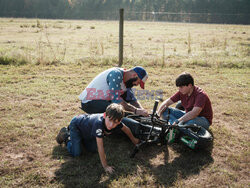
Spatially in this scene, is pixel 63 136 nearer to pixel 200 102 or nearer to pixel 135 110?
pixel 135 110

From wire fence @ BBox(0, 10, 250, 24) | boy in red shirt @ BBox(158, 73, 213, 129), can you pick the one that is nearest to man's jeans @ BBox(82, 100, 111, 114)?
boy in red shirt @ BBox(158, 73, 213, 129)

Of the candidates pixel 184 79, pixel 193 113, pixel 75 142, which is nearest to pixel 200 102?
pixel 193 113

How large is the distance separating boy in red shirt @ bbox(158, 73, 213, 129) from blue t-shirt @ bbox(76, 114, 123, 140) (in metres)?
1.27

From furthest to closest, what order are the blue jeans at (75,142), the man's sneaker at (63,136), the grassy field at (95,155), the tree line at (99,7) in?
the tree line at (99,7)
the man's sneaker at (63,136)
the blue jeans at (75,142)
the grassy field at (95,155)

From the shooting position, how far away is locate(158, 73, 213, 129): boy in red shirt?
3.90 meters

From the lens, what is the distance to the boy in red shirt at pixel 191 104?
154 inches

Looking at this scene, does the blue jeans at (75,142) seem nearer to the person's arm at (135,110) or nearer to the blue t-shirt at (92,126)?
the blue t-shirt at (92,126)

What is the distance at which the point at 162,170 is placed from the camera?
134 inches

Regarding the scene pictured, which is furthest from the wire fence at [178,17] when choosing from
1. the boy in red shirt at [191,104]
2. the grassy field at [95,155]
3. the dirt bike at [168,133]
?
the dirt bike at [168,133]

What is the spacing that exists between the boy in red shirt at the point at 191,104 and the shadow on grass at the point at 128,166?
1.77 feet

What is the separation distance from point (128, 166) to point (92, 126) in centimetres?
83

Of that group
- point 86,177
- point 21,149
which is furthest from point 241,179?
point 21,149

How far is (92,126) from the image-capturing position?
343cm

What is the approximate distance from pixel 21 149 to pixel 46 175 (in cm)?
90
